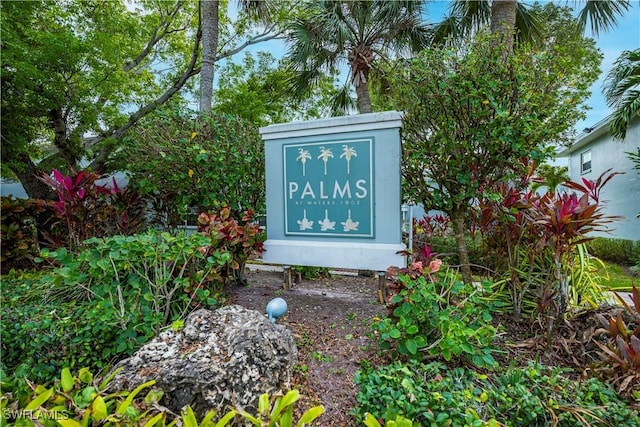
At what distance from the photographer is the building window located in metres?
10.9

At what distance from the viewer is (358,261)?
11.2 feet

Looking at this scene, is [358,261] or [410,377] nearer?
[410,377]

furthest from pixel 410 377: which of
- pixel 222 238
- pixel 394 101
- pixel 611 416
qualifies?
pixel 394 101

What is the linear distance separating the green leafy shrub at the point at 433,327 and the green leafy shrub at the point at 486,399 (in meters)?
0.15

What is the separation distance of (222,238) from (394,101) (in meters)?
2.41

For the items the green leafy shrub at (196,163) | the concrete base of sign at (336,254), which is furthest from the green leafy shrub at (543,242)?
the green leafy shrub at (196,163)

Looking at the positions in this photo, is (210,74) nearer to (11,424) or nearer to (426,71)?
(426,71)

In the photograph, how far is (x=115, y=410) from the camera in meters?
1.69

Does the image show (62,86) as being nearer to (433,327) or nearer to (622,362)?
(433,327)

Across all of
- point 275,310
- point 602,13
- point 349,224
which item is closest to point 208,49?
Answer: point 349,224

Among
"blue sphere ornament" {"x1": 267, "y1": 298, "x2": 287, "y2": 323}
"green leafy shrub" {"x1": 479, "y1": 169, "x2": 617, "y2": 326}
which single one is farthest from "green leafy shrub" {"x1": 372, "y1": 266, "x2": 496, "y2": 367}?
"blue sphere ornament" {"x1": 267, "y1": 298, "x2": 287, "y2": 323}

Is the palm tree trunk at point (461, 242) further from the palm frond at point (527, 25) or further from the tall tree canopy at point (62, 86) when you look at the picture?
the tall tree canopy at point (62, 86)

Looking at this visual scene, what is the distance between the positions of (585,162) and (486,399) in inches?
517

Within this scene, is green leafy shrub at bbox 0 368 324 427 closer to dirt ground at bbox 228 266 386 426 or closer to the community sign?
dirt ground at bbox 228 266 386 426
